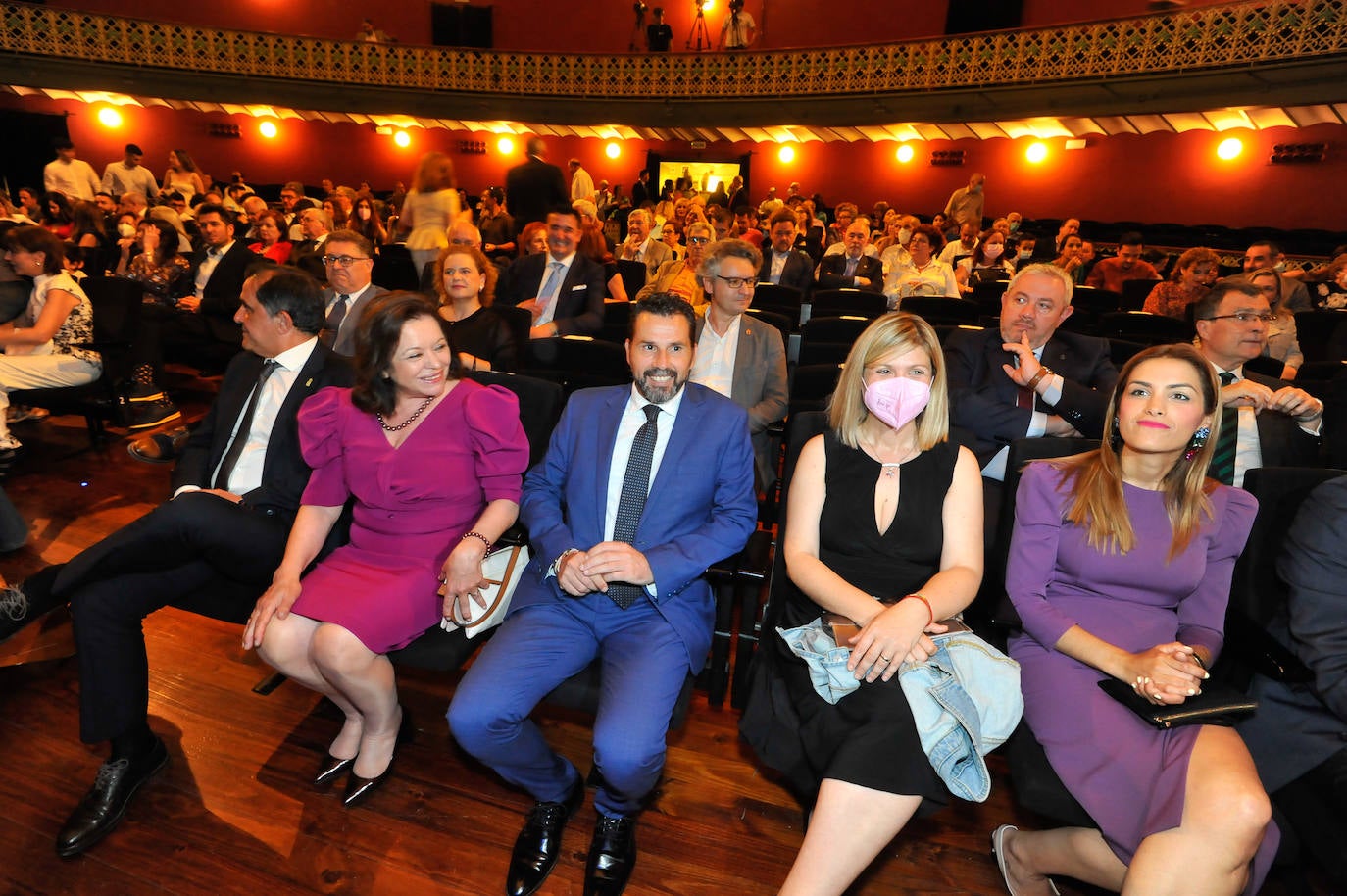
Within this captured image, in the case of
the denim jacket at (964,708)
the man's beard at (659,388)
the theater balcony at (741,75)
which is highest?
the theater balcony at (741,75)

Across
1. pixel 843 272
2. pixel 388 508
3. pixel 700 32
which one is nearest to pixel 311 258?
Answer: pixel 388 508

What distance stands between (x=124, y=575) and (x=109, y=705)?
32 centimetres

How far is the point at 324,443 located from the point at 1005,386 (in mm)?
2226

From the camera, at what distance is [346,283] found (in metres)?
3.57

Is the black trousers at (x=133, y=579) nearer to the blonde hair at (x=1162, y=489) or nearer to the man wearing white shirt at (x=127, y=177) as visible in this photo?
the blonde hair at (x=1162, y=489)

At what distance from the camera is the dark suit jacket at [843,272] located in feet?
22.5

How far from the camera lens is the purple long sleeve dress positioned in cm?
162

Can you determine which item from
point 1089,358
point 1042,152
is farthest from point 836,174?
point 1089,358

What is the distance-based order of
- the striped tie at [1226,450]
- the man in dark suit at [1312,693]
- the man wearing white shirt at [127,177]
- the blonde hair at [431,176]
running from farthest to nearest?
the man wearing white shirt at [127,177]
the blonde hair at [431,176]
the striped tie at [1226,450]
the man in dark suit at [1312,693]

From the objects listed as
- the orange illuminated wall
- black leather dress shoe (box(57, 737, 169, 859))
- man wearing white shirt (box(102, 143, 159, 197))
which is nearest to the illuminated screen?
the orange illuminated wall

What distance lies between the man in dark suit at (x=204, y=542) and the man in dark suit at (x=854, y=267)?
536 cm

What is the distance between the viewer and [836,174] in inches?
614

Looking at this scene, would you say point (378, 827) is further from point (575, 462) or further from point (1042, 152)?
point (1042, 152)


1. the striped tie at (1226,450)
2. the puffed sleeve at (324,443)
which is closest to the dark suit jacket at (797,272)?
the striped tie at (1226,450)
